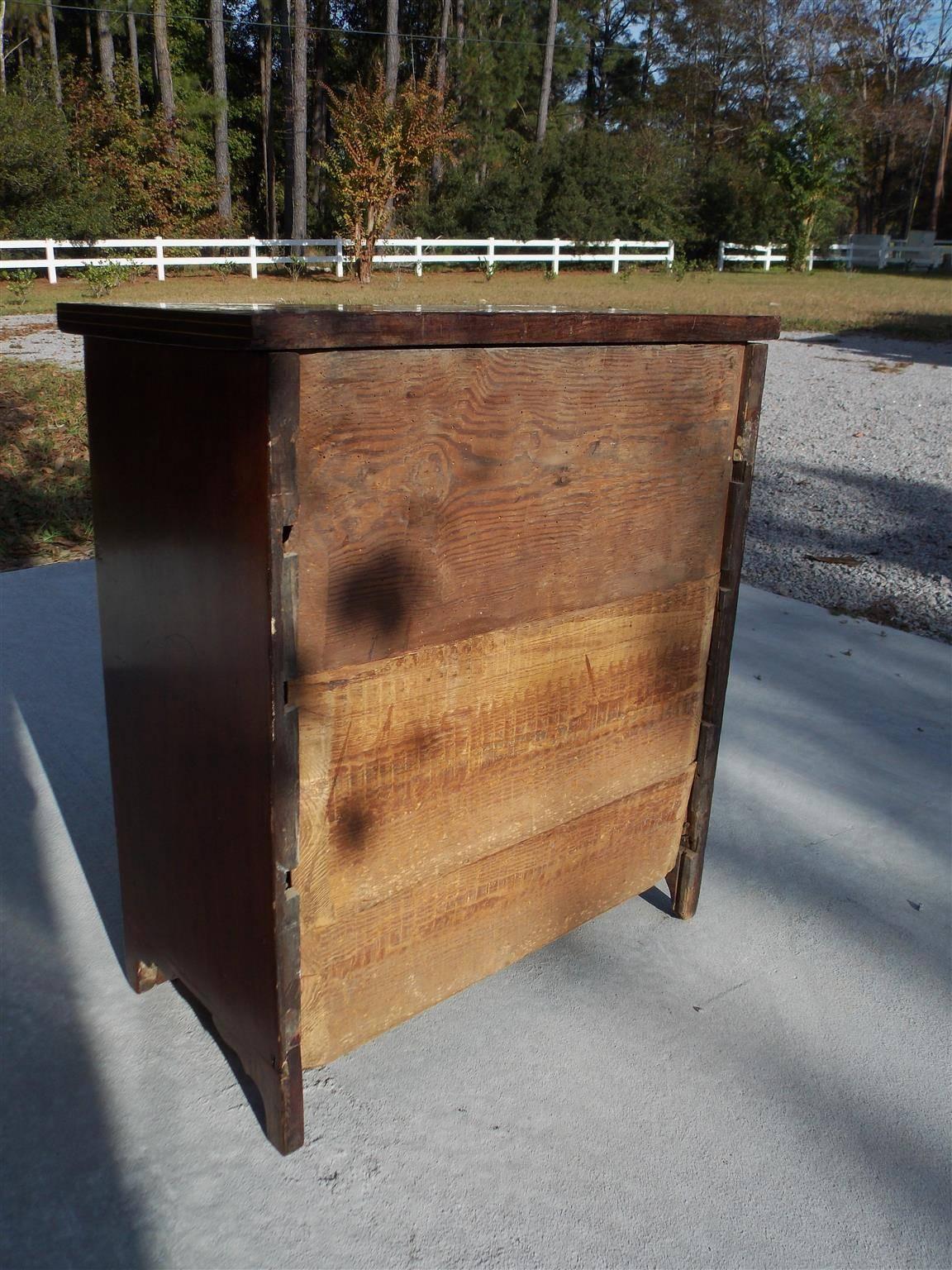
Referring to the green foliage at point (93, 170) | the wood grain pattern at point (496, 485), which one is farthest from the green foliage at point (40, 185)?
the wood grain pattern at point (496, 485)

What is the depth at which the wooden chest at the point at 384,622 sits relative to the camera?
4.37ft

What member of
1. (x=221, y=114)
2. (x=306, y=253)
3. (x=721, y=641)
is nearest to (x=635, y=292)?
(x=306, y=253)

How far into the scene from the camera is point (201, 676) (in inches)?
59.9

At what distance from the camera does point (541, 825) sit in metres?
1.84

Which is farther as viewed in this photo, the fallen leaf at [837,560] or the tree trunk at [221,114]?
the tree trunk at [221,114]

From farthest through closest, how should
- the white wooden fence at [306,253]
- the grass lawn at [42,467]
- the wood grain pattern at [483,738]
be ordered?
the white wooden fence at [306,253]
the grass lawn at [42,467]
the wood grain pattern at [483,738]

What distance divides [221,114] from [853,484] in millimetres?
24571

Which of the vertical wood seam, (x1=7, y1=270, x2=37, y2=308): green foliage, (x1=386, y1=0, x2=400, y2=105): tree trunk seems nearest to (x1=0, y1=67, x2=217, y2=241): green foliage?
(x1=7, y1=270, x2=37, y2=308): green foliage

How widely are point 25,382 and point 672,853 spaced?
6.95 m

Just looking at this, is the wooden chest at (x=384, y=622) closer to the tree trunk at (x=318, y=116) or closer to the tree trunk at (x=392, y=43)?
the tree trunk at (x=392, y=43)

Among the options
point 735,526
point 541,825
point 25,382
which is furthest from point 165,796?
point 25,382

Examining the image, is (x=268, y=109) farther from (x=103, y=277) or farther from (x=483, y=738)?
(x=483, y=738)

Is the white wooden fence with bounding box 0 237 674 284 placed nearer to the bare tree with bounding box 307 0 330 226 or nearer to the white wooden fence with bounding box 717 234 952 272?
the white wooden fence with bounding box 717 234 952 272

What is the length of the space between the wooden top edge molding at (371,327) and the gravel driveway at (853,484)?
9.34 feet
